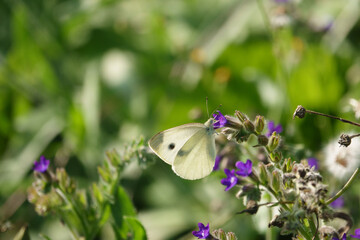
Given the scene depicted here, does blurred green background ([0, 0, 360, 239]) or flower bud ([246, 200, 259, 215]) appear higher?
blurred green background ([0, 0, 360, 239])

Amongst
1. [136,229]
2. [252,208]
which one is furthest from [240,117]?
[136,229]

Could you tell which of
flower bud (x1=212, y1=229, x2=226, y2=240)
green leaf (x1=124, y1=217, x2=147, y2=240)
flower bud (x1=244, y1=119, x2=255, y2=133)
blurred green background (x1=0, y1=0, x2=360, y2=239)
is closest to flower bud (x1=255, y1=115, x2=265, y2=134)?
flower bud (x1=244, y1=119, x2=255, y2=133)

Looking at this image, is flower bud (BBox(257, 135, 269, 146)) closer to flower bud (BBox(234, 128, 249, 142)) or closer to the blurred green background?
flower bud (BBox(234, 128, 249, 142))

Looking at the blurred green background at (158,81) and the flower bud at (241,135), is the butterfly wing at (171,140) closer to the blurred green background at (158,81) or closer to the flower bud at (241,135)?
the flower bud at (241,135)

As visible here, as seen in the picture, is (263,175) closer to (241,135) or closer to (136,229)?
(241,135)

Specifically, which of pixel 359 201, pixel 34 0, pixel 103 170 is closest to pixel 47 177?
pixel 103 170

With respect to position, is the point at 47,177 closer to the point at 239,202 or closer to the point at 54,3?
the point at 239,202

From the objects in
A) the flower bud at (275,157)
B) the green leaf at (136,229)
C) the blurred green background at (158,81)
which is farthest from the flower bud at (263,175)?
the blurred green background at (158,81)
